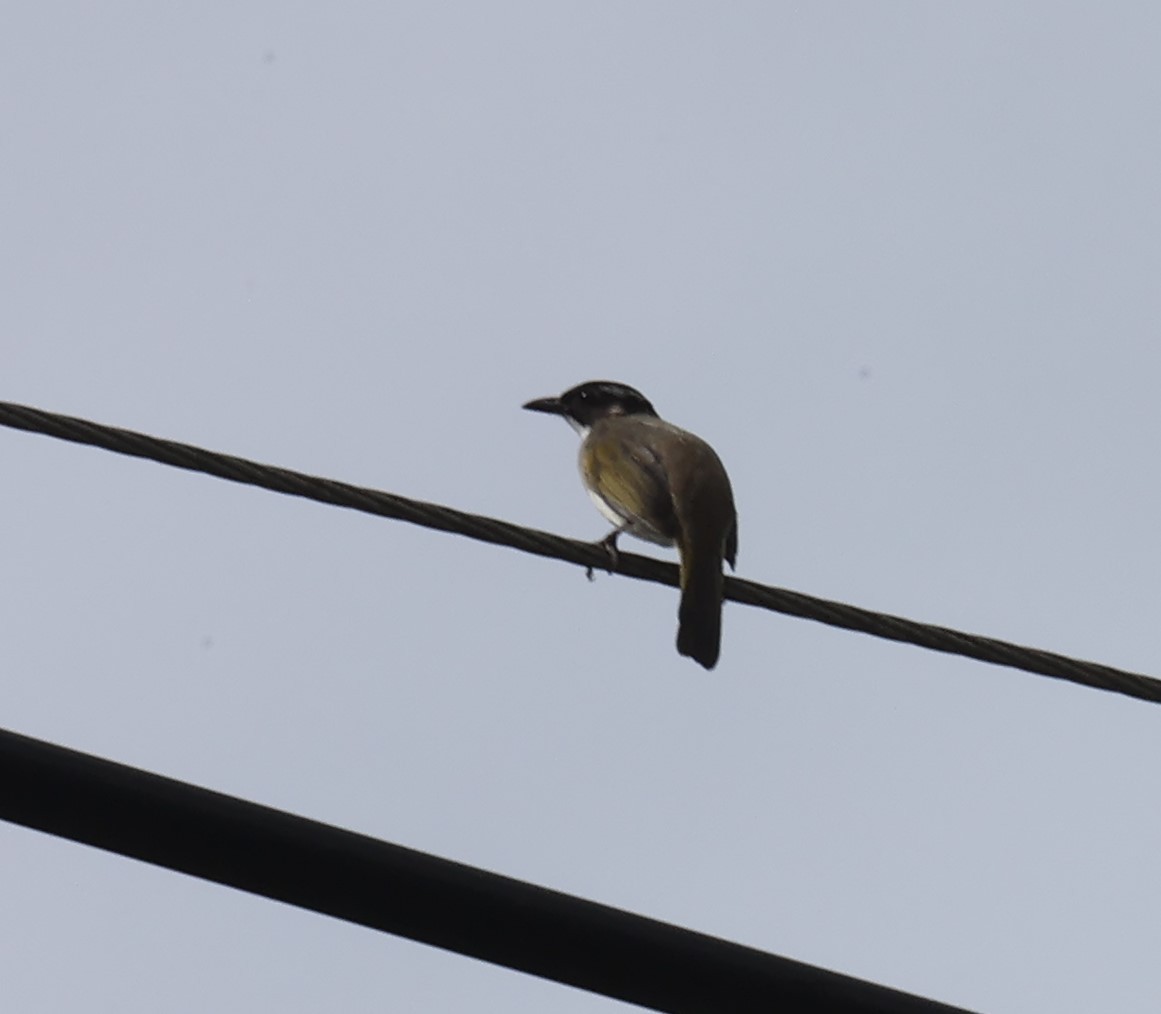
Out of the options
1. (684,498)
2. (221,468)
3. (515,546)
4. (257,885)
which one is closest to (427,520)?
(515,546)

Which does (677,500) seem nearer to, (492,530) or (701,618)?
(701,618)

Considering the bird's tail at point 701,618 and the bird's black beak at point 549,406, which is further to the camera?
the bird's black beak at point 549,406

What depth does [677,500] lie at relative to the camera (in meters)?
7.35

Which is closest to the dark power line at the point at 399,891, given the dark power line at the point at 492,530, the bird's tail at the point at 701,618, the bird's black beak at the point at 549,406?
the dark power line at the point at 492,530

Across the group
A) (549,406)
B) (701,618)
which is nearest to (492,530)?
(701,618)

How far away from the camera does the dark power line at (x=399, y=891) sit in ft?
9.80

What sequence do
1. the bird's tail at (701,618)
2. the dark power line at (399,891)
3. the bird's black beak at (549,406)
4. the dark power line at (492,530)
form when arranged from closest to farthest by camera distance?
the dark power line at (399,891) → the dark power line at (492,530) → the bird's tail at (701,618) → the bird's black beak at (549,406)

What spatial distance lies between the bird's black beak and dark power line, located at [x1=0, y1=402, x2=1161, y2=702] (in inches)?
198

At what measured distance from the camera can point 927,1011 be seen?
2963 mm

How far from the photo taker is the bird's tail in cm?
655

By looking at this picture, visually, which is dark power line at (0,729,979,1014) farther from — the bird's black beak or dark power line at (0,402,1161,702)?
the bird's black beak

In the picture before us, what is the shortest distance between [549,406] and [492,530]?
5.27 m

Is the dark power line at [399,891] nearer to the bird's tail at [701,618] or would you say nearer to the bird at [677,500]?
the bird at [677,500]

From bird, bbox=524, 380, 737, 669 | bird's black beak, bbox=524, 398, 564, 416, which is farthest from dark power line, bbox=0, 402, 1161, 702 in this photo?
bird's black beak, bbox=524, 398, 564, 416
